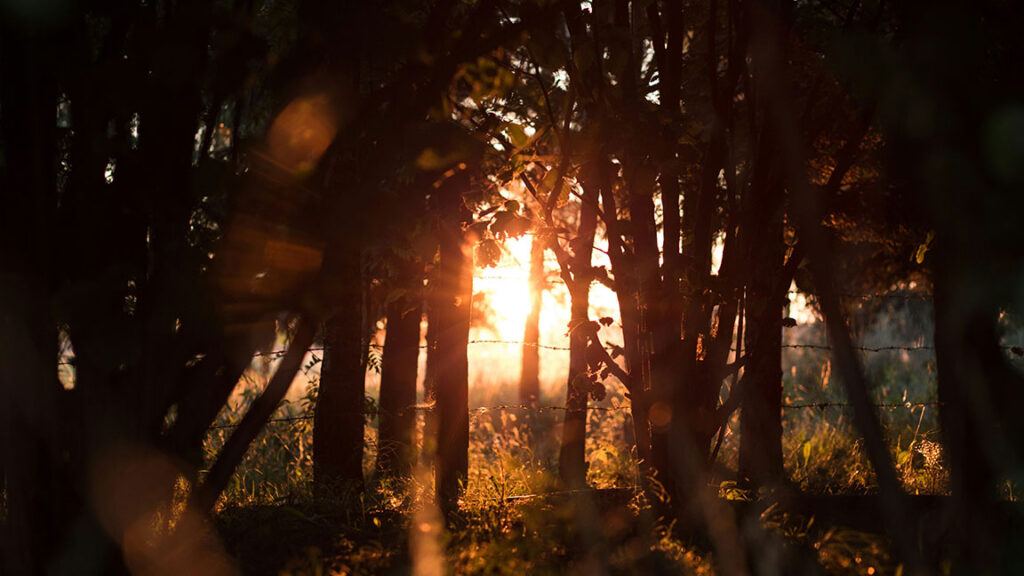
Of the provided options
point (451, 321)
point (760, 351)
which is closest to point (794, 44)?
point (760, 351)

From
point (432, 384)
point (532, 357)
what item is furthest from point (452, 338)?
point (532, 357)

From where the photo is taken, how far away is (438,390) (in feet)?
17.6

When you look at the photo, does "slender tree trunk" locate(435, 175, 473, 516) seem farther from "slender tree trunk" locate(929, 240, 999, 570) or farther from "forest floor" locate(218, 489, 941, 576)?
"slender tree trunk" locate(929, 240, 999, 570)

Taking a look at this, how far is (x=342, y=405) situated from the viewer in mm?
5777

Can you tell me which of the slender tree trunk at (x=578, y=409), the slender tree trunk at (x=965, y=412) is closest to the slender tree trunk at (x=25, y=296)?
the slender tree trunk at (x=578, y=409)

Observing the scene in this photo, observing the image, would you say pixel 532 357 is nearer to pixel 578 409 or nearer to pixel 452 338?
pixel 578 409

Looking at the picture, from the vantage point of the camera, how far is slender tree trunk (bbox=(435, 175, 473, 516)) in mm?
5191

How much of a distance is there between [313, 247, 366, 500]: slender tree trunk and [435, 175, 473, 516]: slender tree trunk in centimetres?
78

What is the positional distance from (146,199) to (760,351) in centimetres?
304

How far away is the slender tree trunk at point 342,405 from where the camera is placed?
572 centimetres

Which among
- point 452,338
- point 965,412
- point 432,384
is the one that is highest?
point 452,338

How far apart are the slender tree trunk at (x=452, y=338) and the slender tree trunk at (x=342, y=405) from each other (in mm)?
779

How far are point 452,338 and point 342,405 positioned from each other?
3.60 feet

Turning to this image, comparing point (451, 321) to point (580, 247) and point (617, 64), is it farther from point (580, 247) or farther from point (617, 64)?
point (617, 64)
